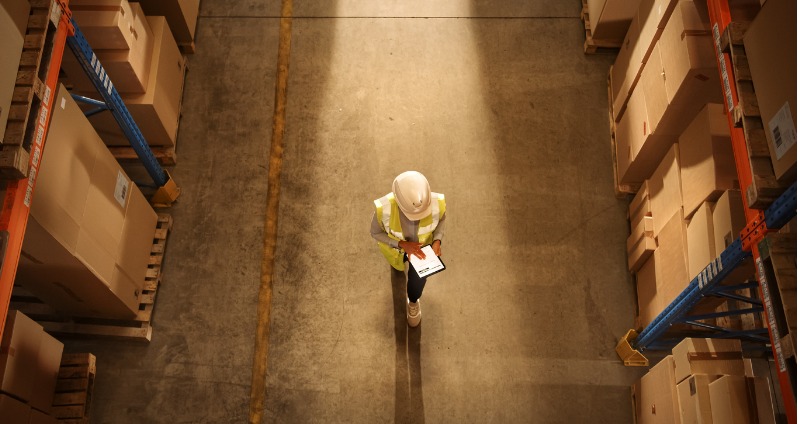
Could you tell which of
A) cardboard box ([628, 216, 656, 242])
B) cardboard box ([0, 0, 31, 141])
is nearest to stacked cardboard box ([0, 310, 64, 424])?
cardboard box ([0, 0, 31, 141])

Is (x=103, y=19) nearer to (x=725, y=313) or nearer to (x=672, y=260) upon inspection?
(x=672, y=260)

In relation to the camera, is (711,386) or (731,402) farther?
(711,386)

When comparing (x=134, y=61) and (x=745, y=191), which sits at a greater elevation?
(x=134, y=61)

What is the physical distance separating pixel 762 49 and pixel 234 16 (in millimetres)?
5731

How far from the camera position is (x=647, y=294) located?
629 cm

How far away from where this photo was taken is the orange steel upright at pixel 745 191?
3.94 meters

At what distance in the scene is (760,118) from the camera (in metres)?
4.39

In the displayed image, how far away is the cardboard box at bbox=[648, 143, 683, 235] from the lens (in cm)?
584

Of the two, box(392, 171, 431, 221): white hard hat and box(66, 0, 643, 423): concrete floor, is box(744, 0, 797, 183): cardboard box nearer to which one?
box(392, 171, 431, 221): white hard hat

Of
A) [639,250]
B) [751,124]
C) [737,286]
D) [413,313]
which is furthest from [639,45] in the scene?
[413,313]

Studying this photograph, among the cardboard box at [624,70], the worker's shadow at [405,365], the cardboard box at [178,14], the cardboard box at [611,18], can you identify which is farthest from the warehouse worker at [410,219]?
the cardboard box at [178,14]

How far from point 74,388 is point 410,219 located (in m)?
3.25

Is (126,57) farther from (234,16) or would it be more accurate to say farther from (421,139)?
(421,139)

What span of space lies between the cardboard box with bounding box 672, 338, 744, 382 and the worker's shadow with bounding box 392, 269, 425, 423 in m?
2.30
